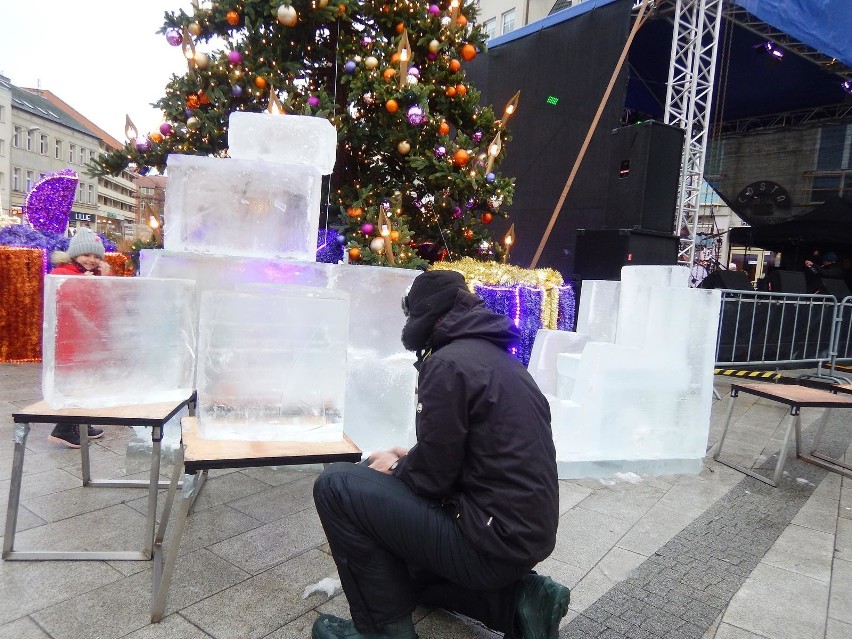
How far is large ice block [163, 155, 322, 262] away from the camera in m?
3.03

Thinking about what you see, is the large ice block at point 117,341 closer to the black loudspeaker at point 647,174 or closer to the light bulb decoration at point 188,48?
the light bulb decoration at point 188,48

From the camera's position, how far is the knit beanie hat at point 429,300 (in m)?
1.90

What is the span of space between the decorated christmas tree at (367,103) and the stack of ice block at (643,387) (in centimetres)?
187

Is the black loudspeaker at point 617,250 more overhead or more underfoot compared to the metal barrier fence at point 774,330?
more overhead

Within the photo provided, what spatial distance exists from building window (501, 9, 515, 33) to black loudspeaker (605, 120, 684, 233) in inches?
758

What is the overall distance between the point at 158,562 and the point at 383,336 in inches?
66.1

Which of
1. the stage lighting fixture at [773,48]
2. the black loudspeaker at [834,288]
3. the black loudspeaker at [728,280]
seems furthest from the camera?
the black loudspeaker at [834,288]

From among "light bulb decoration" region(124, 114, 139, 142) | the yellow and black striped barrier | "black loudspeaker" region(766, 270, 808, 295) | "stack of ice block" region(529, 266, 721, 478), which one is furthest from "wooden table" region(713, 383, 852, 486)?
"black loudspeaker" region(766, 270, 808, 295)

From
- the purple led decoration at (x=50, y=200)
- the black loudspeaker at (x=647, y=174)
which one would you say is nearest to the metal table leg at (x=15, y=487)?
the purple led decoration at (x=50, y=200)

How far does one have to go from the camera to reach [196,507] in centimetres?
298

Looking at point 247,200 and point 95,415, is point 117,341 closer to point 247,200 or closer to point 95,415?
point 95,415

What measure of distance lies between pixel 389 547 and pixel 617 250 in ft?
19.7

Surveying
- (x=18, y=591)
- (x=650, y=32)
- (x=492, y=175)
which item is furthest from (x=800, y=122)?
(x=18, y=591)

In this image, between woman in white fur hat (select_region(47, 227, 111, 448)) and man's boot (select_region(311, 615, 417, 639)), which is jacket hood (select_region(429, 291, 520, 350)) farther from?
woman in white fur hat (select_region(47, 227, 111, 448))
